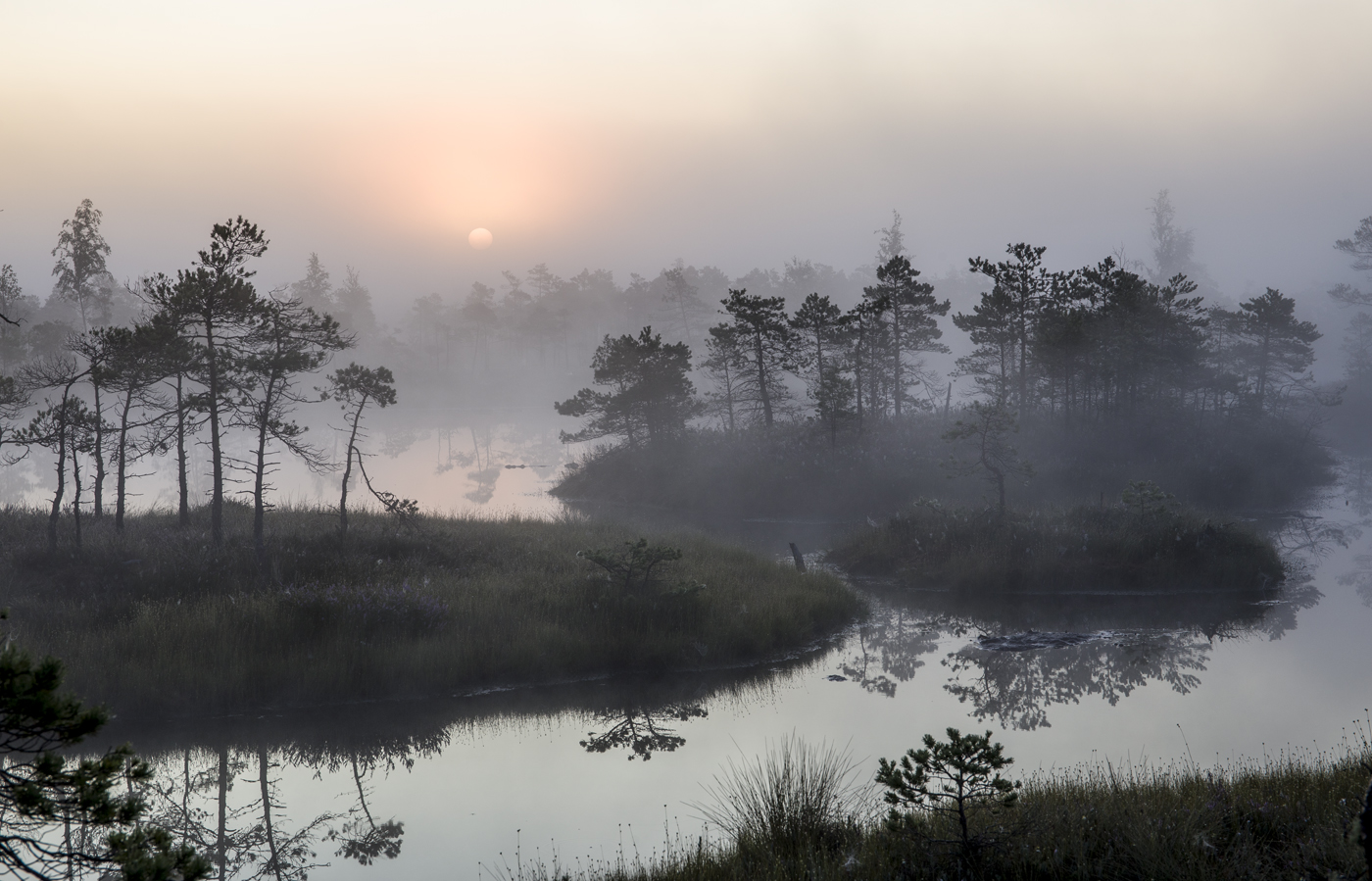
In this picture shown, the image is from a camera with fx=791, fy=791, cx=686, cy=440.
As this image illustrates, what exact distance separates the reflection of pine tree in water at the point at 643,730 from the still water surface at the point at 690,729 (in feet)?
0.15

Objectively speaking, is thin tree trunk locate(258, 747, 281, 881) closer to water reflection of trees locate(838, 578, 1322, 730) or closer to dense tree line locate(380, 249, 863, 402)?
water reflection of trees locate(838, 578, 1322, 730)

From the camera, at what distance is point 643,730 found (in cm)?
1310

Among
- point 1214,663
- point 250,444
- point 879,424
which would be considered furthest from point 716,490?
point 250,444

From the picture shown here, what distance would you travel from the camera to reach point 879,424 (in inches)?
1718

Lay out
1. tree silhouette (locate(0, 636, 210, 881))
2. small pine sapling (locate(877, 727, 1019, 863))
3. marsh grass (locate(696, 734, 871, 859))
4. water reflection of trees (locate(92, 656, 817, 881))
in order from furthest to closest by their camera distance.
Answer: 1. water reflection of trees (locate(92, 656, 817, 881))
2. marsh grass (locate(696, 734, 871, 859))
3. small pine sapling (locate(877, 727, 1019, 863))
4. tree silhouette (locate(0, 636, 210, 881))

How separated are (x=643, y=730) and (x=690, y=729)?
Result: 2.56 feet

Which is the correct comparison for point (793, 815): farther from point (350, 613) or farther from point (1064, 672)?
point (350, 613)

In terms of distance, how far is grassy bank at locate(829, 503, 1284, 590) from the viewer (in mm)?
22250

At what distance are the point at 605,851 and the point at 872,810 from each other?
318 centimetres

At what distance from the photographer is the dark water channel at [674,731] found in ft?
32.1

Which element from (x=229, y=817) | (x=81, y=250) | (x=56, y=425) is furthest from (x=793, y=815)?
(x=81, y=250)

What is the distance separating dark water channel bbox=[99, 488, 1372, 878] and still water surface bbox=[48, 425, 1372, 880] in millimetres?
43

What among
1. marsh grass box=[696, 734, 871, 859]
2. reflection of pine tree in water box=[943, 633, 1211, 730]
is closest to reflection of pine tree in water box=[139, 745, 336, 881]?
marsh grass box=[696, 734, 871, 859]

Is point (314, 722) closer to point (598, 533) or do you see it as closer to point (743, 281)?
point (598, 533)
